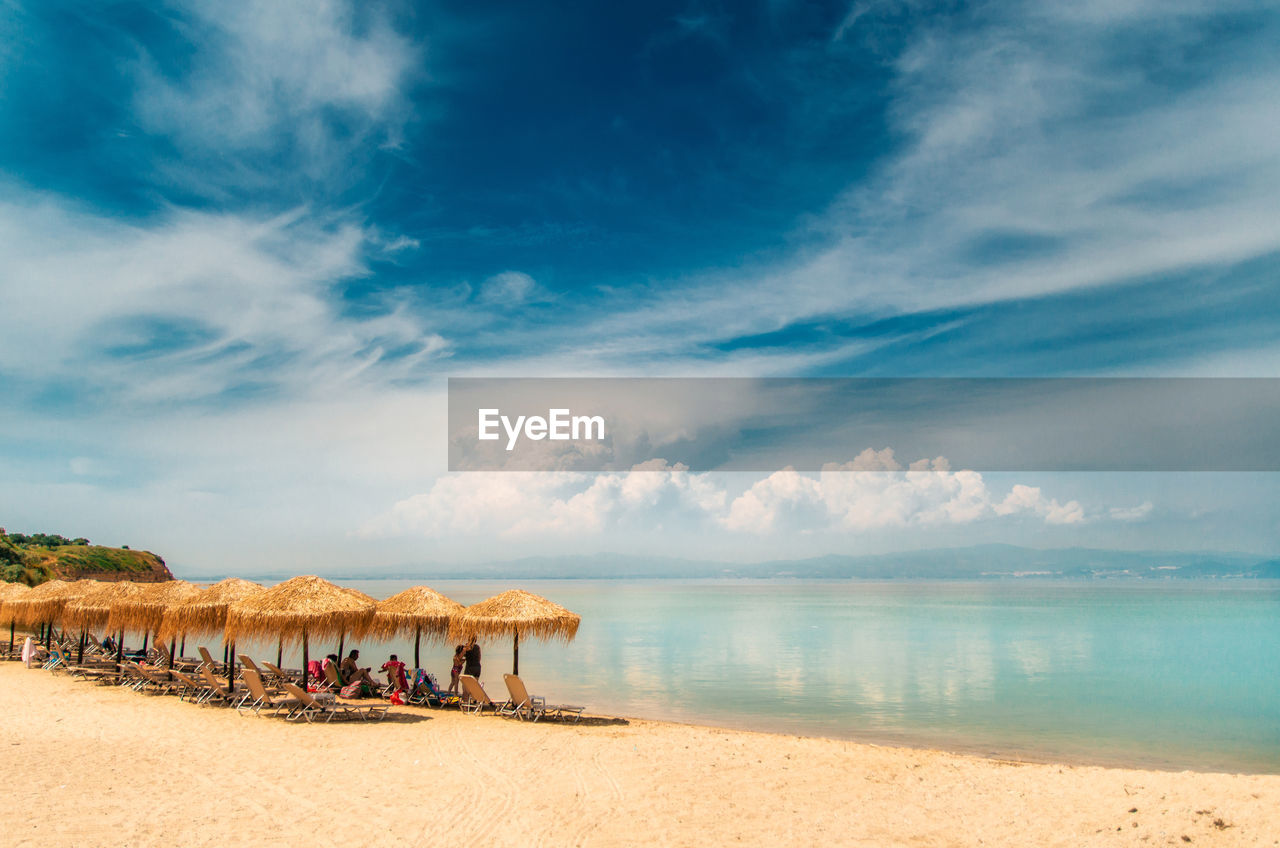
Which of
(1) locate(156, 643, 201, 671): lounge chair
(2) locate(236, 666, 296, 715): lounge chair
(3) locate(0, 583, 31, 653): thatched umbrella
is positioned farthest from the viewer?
(3) locate(0, 583, 31, 653): thatched umbrella

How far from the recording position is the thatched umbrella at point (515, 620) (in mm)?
13156

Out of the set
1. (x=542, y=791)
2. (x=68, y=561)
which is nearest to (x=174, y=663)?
(x=542, y=791)

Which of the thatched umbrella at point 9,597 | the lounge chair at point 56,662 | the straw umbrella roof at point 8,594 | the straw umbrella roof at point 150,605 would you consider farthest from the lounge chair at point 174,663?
the straw umbrella roof at point 8,594

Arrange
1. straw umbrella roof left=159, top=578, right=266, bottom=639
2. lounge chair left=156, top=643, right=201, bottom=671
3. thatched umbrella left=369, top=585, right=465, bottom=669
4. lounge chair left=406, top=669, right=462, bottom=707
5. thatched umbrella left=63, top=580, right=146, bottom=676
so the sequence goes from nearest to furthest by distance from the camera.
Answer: straw umbrella roof left=159, top=578, right=266, bottom=639 < lounge chair left=406, top=669, right=462, bottom=707 < thatched umbrella left=369, top=585, right=465, bottom=669 < thatched umbrella left=63, top=580, right=146, bottom=676 < lounge chair left=156, top=643, right=201, bottom=671

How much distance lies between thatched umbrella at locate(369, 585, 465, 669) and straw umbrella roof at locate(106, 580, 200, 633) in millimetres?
3939

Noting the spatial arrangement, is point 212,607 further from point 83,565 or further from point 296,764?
point 83,565

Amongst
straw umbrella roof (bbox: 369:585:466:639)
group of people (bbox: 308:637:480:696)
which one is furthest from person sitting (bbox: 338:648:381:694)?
straw umbrella roof (bbox: 369:585:466:639)

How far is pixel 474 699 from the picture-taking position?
13508mm

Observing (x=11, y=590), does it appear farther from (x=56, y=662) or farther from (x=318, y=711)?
(x=318, y=711)

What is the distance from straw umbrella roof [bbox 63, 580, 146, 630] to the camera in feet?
52.1

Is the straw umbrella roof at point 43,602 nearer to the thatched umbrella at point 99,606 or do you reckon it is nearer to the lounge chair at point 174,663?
the thatched umbrella at point 99,606

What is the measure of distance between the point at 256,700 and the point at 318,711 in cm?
144

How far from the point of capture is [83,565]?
6238cm

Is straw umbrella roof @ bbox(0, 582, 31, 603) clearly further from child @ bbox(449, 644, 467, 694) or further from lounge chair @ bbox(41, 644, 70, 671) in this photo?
child @ bbox(449, 644, 467, 694)
